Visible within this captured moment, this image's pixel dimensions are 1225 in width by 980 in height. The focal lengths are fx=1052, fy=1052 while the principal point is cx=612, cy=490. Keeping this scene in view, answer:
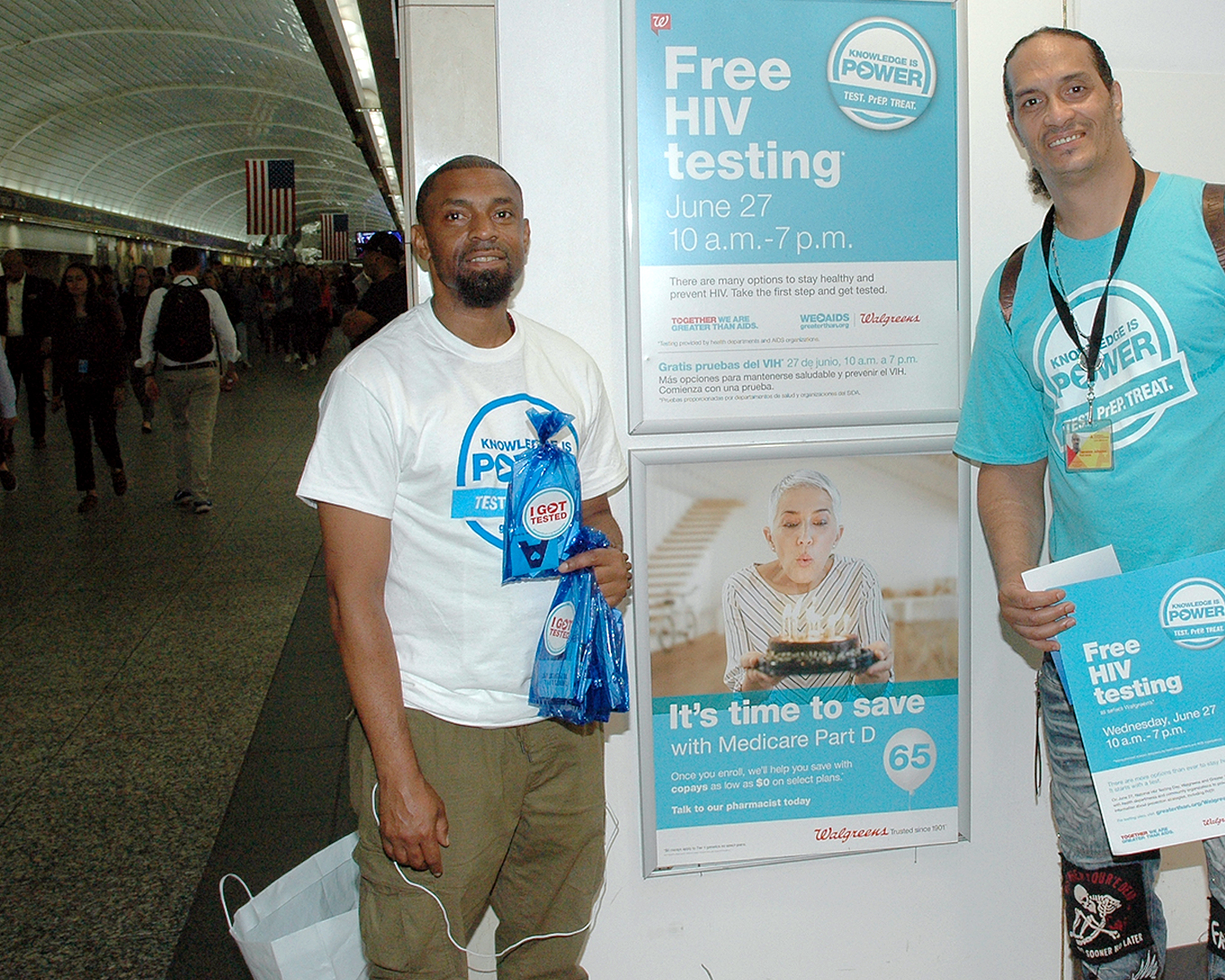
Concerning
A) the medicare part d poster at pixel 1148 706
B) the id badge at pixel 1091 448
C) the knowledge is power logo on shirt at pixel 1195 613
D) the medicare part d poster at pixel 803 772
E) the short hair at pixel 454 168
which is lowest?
the medicare part d poster at pixel 803 772

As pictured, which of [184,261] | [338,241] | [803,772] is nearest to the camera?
[803,772]

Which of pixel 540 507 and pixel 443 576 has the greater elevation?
pixel 540 507

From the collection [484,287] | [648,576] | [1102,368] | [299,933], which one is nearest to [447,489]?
[484,287]

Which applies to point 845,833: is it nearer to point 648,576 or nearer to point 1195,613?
point 648,576

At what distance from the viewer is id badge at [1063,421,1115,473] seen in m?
1.95

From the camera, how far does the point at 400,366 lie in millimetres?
1913

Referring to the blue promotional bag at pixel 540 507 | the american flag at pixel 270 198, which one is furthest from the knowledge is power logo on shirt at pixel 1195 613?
the american flag at pixel 270 198

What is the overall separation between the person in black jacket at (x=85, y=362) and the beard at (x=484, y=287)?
25.7 feet

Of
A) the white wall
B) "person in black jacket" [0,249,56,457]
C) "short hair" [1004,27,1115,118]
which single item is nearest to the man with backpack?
"person in black jacket" [0,249,56,457]

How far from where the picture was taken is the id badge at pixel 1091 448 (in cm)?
195

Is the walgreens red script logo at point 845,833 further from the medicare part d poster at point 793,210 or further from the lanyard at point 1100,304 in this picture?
the lanyard at point 1100,304

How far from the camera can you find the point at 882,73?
2449mm

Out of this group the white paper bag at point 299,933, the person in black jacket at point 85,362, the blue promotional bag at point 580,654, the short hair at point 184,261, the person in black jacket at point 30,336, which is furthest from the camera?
the person in black jacket at point 30,336

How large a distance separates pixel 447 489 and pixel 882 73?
1445 millimetres
